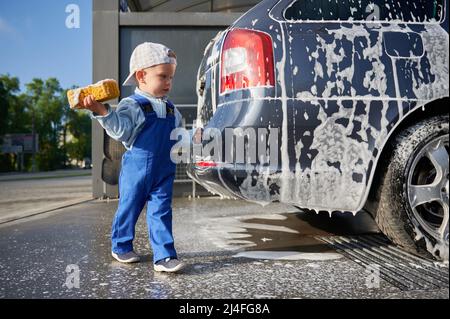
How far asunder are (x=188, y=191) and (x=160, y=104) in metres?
4.05

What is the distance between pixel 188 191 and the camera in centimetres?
623

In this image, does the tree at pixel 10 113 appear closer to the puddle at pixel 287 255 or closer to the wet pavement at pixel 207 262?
the wet pavement at pixel 207 262

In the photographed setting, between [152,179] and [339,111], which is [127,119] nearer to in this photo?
[152,179]

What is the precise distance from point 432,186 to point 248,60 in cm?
129

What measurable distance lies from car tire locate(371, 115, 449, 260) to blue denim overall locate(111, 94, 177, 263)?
1.30m

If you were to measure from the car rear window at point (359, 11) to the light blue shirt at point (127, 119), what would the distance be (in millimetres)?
937

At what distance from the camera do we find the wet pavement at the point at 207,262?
6.15 feet

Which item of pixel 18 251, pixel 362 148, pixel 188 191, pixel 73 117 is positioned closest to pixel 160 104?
pixel 362 148

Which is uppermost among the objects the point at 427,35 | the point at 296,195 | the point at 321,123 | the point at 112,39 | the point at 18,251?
the point at 112,39

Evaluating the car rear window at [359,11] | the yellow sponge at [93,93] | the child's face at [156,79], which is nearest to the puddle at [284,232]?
the child's face at [156,79]

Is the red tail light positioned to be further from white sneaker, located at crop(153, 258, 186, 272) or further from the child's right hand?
white sneaker, located at crop(153, 258, 186, 272)

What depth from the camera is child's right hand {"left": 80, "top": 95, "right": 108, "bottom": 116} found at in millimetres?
1971

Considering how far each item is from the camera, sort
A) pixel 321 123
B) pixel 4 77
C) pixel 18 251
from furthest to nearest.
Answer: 1. pixel 4 77
2. pixel 18 251
3. pixel 321 123

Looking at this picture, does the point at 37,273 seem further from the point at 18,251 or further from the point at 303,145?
the point at 303,145
